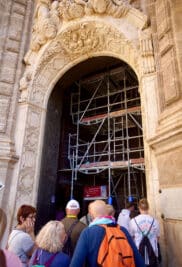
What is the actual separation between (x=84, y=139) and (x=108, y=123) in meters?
1.89

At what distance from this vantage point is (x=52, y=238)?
146 centimetres

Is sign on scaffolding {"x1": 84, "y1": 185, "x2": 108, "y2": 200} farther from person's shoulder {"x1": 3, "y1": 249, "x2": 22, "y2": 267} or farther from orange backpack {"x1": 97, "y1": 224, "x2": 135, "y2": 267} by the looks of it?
person's shoulder {"x1": 3, "y1": 249, "x2": 22, "y2": 267}

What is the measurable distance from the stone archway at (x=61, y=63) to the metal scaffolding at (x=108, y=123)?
2.99ft

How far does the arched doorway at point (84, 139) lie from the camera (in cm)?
520

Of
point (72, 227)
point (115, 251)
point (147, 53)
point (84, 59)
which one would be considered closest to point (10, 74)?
point (84, 59)

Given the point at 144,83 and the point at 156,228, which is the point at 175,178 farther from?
the point at 144,83

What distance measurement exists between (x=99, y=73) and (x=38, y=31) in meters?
1.95

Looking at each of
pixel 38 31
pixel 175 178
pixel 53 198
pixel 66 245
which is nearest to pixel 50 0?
pixel 38 31

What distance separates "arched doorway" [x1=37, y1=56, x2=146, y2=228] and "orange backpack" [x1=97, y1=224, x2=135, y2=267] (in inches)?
134

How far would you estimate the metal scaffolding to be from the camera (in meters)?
5.43

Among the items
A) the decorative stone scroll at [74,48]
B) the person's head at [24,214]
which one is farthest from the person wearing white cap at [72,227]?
the decorative stone scroll at [74,48]

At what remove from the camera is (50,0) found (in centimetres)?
569

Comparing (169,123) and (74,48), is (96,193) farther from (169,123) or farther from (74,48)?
(74,48)

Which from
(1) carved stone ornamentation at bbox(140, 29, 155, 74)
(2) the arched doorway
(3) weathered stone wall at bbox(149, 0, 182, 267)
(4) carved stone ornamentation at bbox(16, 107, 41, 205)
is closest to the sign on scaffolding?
(2) the arched doorway
